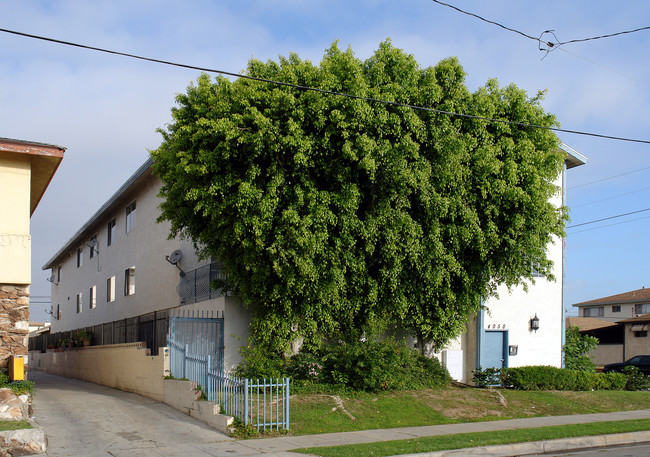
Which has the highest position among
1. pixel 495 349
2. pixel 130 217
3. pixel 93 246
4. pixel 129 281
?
pixel 130 217

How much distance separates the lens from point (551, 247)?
934 inches

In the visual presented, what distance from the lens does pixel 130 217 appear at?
2875 cm

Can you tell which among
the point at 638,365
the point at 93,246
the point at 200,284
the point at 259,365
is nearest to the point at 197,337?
the point at 259,365

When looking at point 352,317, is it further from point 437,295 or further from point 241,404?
point 241,404

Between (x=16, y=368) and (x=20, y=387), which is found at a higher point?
(x=16, y=368)

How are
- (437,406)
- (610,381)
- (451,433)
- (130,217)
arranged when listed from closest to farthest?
(451,433) → (437,406) → (610,381) → (130,217)

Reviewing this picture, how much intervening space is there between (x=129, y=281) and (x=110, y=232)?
4.41m

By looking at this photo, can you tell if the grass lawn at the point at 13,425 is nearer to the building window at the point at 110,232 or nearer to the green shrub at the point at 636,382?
the green shrub at the point at 636,382

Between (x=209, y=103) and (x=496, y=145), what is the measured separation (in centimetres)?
801

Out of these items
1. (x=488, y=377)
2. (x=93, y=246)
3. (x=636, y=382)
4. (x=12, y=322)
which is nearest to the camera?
(x=12, y=322)

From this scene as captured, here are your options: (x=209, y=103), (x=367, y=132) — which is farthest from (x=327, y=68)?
(x=209, y=103)

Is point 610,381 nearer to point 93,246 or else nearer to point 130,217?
point 130,217

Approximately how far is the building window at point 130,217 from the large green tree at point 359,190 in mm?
10653

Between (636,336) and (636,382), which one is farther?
(636,336)
